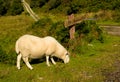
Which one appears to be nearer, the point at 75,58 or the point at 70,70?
the point at 70,70

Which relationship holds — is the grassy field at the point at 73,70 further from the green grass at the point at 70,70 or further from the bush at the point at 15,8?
the bush at the point at 15,8

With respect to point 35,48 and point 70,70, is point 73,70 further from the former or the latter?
point 35,48

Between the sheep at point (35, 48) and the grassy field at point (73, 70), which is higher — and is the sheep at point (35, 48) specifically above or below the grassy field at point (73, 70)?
above

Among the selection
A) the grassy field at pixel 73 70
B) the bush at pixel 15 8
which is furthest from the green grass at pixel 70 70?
the bush at pixel 15 8

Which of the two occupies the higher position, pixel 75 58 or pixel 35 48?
pixel 35 48

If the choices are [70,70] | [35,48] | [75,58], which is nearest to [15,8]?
[75,58]

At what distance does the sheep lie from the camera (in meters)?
15.5

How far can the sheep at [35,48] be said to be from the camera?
15.5 metres

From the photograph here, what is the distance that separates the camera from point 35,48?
15.7m

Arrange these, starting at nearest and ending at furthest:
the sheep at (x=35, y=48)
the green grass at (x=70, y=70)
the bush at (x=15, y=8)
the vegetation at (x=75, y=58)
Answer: the green grass at (x=70, y=70), the vegetation at (x=75, y=58), the sheep at (x=35, y=48), the bush at (x=15, y=8)

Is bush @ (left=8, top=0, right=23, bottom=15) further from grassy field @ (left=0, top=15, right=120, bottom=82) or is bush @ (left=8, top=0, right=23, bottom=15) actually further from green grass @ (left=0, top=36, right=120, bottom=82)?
green grass @ (left=0, top=36, right=120, bottom=82)

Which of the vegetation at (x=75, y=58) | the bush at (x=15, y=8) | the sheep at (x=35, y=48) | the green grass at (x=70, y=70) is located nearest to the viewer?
the green grass at (x=70, y=70)

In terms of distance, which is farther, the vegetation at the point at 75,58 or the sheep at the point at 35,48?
the sheep at the point at 35,48

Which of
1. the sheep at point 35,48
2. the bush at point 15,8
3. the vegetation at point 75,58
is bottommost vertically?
the bush at point 15,8
